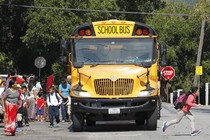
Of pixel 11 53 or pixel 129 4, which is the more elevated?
pixel 129 4

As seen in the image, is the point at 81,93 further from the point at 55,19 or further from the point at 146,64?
the point at 55,19

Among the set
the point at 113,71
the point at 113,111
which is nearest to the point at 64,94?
the point at 113,71

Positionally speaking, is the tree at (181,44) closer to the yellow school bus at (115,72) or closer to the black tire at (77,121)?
the yellow school bus at (115,72)

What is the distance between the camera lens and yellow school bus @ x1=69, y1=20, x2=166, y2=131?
1972cm

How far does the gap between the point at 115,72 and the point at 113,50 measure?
1.12 meters

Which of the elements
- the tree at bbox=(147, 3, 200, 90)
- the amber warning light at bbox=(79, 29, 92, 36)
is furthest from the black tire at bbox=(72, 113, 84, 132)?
the tree at bbox=(147, 3, 200, 90)

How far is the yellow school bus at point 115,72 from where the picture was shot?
19719 millimetres

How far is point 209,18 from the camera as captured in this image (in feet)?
180

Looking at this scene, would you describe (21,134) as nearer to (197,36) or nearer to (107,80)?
(107,80)

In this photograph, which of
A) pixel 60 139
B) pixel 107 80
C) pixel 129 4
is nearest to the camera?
pixel 60 139

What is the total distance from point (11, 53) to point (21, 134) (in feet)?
114

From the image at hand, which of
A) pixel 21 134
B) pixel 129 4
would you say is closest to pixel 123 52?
pixel 21 134

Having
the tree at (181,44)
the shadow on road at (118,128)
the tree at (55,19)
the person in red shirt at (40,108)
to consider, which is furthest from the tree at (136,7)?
the shadow on road at (118,128)

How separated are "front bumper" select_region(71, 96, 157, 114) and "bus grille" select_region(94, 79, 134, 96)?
9.0 inches
